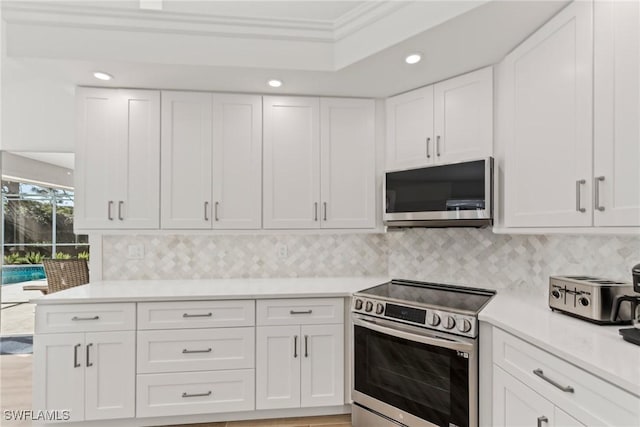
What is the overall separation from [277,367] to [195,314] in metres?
0.64

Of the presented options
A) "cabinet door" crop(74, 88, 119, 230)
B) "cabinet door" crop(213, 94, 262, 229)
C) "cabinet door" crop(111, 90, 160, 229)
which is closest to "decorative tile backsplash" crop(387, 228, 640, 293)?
"cabinet door" crop(213, 94, 262, 229)

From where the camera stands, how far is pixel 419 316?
1936mm

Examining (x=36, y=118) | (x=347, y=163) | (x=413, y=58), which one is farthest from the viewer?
(x=36, y=118)

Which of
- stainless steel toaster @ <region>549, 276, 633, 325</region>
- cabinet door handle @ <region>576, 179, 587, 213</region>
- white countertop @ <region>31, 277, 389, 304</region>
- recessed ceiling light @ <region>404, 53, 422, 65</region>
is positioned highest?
recessed ceiling light @ <region>404, 53, 422, 65</region>

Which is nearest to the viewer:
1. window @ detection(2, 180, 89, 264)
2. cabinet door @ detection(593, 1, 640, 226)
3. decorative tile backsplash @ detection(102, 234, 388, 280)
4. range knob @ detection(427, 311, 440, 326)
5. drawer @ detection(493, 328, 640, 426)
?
drawer @ detection(493, 328, 640, 426)

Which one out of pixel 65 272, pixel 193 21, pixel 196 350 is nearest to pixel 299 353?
pixel 196 350

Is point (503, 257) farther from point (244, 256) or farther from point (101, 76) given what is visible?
point (101, 76)

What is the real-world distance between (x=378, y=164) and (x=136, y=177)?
180cm

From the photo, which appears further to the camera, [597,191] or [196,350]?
[196,350]

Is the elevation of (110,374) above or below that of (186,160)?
below

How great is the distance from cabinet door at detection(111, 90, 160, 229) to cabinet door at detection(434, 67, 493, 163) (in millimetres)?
2008

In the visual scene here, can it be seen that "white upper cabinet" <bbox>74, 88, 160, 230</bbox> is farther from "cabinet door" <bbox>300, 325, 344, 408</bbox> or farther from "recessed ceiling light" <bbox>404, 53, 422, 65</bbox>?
"recessed ceiling light" <bbox>404, 53, 422, 65</bbox>

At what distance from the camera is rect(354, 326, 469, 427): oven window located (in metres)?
1.79

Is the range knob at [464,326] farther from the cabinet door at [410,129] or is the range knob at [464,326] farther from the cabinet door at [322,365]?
the cabinet door at [410,129]
